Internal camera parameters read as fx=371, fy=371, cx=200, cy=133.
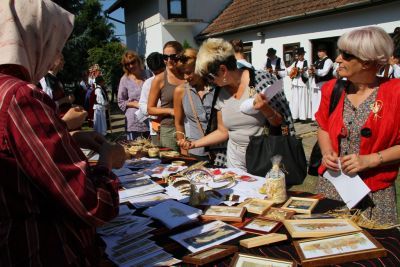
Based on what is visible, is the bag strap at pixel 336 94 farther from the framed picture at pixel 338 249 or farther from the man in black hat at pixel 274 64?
the man in black hat at pixel 274 64

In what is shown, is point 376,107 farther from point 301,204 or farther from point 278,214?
point 278,214

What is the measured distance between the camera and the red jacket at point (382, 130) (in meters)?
2.05

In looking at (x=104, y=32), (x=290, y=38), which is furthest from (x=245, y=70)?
(x=104, y=32)

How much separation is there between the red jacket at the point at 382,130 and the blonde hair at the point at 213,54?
0.88 meters

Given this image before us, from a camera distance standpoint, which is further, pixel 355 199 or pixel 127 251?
pixel 355 199

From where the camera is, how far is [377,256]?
1395 millimetres

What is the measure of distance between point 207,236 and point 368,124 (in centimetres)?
115

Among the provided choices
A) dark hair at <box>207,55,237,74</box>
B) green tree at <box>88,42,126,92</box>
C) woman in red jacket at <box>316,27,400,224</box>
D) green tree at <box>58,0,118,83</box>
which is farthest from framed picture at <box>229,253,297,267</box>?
green tree at <box>88,42,126,92</box>

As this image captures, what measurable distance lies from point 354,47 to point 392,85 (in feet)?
1.00

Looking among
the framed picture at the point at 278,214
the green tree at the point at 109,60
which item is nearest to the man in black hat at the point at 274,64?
the framed picture at the point at 278,214

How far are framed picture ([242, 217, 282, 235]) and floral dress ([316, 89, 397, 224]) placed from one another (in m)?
0.80

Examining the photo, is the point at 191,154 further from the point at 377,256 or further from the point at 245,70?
the point at 377,256

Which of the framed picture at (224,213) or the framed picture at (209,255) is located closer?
the framed picture at (209,255)

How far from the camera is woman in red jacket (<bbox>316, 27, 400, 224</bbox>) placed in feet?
6.72
